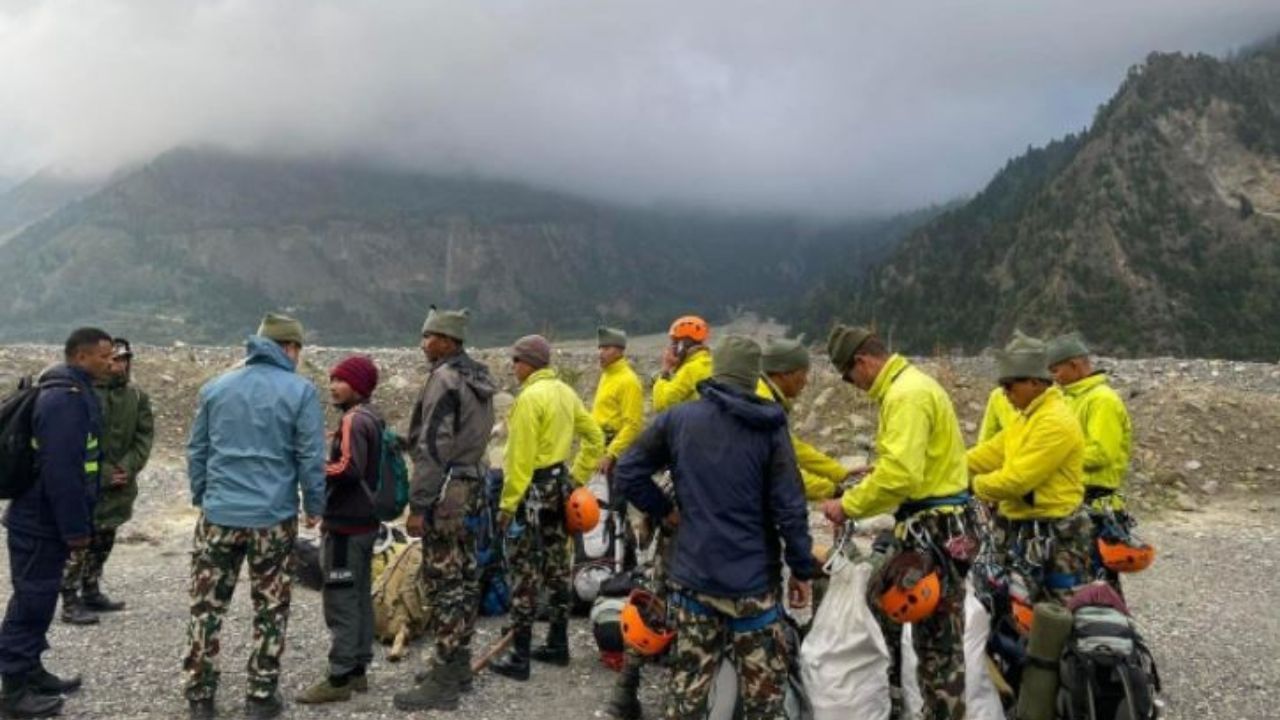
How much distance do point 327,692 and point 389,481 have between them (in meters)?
1.51

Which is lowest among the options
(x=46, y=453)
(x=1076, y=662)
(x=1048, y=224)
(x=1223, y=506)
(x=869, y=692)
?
(x=1223, y=506)

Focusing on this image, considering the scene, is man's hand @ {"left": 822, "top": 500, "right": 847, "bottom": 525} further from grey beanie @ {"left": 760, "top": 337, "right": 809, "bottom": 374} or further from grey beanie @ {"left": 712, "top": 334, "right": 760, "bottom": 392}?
grey beanie @ {"left": 712, "top": 334, "right": 760, "bottom": 392}

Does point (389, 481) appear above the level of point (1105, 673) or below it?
above

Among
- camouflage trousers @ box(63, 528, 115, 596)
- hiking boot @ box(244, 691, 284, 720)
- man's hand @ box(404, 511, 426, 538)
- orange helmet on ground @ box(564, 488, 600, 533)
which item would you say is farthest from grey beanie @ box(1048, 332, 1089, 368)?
camouflage trousers @ box(63, 528, 115, 596)

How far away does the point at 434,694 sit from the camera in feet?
20.6

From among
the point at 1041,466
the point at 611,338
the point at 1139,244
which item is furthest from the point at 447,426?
the point at 1139,244

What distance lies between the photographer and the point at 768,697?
4.61m

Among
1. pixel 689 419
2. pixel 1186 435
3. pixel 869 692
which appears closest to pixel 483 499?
pixel 689 419

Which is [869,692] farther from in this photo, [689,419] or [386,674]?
[386,674]

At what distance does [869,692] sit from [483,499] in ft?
9.75

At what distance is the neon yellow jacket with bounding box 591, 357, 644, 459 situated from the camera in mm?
8805

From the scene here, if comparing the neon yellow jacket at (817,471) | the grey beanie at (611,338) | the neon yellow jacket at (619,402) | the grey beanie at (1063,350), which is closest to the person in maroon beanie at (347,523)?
the neon yellow jacket at (619,402)

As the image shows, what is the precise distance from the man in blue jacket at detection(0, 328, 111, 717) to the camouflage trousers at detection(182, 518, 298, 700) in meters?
0.85

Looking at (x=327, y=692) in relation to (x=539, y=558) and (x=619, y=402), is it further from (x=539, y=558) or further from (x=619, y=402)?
(x=619, y=402)
